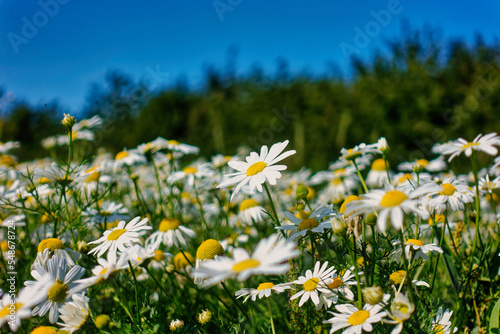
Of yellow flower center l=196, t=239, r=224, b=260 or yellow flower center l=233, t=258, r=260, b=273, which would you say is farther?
yellow flower center l=196, t=239, r=224, b=260

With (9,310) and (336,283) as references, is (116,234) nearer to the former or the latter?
(9,310)

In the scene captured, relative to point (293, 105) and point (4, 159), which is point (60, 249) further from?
point (293, 105)

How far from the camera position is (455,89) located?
618 centimetres

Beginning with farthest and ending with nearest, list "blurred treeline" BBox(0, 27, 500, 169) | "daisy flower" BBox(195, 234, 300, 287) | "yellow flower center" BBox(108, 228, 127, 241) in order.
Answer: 1. "blurred treeline" BBox(0, 27, 500, 169)
2. "yellow flower center" BBox(108, 228, 127, 241)
3. "daisy flower" BBox(195, 234, 300, 287)

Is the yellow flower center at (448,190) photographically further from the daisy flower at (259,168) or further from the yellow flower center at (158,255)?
the yellow flower center at (158,255)

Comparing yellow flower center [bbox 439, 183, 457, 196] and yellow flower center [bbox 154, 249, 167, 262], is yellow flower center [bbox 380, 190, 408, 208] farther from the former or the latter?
yellow flower center [bbox 154, 249, 167, 262]

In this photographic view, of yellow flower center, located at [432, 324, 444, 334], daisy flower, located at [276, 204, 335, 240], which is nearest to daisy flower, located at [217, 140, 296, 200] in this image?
daisy flower, located at [276, 204, 335, 240]

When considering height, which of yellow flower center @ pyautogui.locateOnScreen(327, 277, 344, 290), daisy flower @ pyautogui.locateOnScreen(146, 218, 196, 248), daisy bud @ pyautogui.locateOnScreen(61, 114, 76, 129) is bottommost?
yellow flower center @ pyautogui.locateOnScreen(327, 277, 344, 290)

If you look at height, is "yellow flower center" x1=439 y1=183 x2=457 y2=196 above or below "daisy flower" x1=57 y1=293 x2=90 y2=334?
below

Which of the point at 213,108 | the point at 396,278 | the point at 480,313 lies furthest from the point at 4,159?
the point at 213,108

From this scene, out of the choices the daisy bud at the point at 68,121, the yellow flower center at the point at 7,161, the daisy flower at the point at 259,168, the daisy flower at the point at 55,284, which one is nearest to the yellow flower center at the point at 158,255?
the daisy flower at the point at 55,284

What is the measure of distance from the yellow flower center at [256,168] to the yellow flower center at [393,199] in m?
0.53

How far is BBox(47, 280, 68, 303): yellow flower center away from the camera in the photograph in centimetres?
121

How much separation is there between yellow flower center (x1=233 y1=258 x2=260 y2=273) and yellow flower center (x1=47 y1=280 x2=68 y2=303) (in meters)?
0.73
